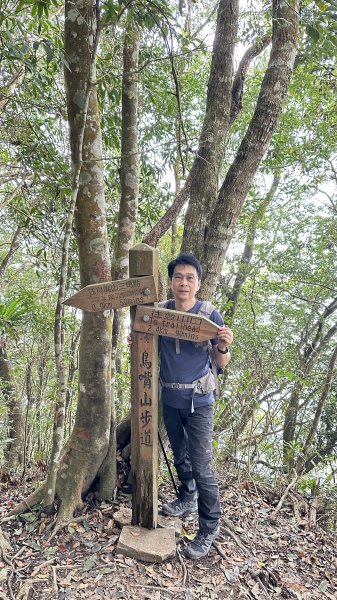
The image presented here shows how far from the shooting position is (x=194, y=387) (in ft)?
8.73

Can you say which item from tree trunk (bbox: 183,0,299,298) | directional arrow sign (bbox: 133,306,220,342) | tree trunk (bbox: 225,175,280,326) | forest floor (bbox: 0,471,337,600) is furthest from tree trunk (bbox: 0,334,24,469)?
directional arrow sign (bbox: 133,306,220,342)

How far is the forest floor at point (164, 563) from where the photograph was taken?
243 cm

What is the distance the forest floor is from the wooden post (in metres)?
0.36

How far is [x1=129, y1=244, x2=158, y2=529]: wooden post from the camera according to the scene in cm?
260

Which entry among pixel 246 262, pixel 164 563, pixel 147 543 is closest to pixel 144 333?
pixel 147 543

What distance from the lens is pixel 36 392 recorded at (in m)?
7.60

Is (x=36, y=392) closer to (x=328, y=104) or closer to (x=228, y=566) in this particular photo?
(x=228, y=566)

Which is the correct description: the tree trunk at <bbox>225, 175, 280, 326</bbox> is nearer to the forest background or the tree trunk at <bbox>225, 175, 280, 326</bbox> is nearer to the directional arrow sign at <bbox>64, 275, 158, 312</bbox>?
the forest background

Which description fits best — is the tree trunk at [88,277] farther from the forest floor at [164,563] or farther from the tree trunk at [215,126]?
the tree trunk at [215,126]

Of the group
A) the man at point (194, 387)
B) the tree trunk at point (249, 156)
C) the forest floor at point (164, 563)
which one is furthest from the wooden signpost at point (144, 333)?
the tree trunk at point (249, 156)

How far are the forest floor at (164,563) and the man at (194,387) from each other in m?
0.23

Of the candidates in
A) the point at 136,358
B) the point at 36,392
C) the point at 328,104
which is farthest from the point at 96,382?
the point at 328,104

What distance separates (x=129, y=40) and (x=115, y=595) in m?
3.79

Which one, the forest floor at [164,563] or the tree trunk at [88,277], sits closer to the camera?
the forest floor at [164,563]
